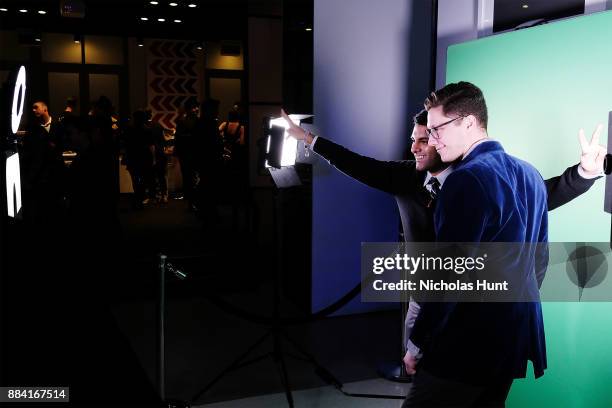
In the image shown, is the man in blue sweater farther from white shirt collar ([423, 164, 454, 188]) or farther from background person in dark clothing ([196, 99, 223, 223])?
background person in dark clothing ([196, 99, 223, 223])

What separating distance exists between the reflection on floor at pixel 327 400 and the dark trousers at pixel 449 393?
129 centimetres

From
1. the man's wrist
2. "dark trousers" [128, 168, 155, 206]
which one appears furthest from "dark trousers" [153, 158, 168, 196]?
the man's wrist

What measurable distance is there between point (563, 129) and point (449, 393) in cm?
116

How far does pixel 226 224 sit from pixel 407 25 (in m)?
3.84

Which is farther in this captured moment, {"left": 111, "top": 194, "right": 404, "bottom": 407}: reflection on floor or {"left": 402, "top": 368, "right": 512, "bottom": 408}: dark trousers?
{"left": 111, "top": 194, "right": 404, "bottom": 407}: reflection on floor

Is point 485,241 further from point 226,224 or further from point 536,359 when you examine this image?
point 226,224

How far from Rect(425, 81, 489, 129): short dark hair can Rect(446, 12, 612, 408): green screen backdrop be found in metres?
0.61

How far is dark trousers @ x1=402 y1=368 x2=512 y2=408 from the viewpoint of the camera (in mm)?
1510

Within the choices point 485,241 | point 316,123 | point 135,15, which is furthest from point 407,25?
point 135,15

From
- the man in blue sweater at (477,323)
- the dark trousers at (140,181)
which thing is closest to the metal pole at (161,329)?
the man in blue sweater at (477,323)

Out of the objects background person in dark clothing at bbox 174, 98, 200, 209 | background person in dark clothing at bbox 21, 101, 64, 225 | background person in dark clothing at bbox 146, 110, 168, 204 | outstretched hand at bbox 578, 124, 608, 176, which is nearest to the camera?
outstretched hand at bbox 578, 124, 608, 176

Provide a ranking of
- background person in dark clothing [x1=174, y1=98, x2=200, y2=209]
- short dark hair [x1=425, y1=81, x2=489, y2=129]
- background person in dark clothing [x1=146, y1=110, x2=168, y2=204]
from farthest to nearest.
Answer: background person in dark clothing [x1=146, y1=110, x2=168, y2=204], background person in dark clothing [x1=174, y1=98, x2=200, y2=209], short dark hair [x1=425, y1=81, x2=489, y2=129]

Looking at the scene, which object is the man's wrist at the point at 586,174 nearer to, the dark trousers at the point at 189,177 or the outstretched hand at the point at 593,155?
the outstretched hand at the point at 593,155

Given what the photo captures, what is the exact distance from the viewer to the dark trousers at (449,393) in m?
1.51
